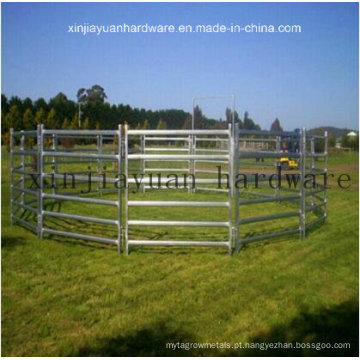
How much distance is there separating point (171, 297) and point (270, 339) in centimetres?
123

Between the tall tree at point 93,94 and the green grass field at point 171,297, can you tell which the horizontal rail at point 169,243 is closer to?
the green grass field at point 171,297

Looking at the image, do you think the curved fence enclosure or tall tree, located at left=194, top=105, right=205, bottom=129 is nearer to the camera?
the curved fence enclosure

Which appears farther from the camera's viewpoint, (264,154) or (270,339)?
(264,154)

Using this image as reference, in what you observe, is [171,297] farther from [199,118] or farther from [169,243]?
[199,118]

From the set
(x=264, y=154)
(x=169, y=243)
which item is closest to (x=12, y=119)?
(x=264, y=154)

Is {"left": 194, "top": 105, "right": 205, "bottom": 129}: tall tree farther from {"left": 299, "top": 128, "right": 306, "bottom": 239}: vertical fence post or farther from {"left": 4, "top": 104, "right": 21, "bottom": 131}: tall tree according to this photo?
{"left": 299, "top": 128, "right": 306, "bottom": 239}: vertical fence post

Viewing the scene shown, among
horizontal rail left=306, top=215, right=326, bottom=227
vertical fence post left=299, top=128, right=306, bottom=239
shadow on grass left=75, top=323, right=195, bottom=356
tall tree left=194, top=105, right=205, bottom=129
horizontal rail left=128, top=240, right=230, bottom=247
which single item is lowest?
shadow on grass left=75, top=323, right=195, bottom=356

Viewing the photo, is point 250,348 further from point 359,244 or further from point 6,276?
point 359,244

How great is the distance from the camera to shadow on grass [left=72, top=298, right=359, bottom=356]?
3.49 m

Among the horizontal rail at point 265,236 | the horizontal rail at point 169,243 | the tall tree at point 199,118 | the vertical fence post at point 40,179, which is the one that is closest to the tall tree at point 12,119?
the tall tree at point 199,118

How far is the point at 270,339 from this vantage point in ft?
12.1

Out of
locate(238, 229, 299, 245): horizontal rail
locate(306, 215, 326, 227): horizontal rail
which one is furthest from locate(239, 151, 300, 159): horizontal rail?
locate(306, 215, 326, 227): horizontal rail

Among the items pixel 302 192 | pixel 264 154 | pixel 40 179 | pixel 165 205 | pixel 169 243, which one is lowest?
pixel 169 243

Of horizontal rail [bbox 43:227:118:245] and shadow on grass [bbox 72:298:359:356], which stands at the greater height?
horizontal rail [bbox 43:227:118:245]
